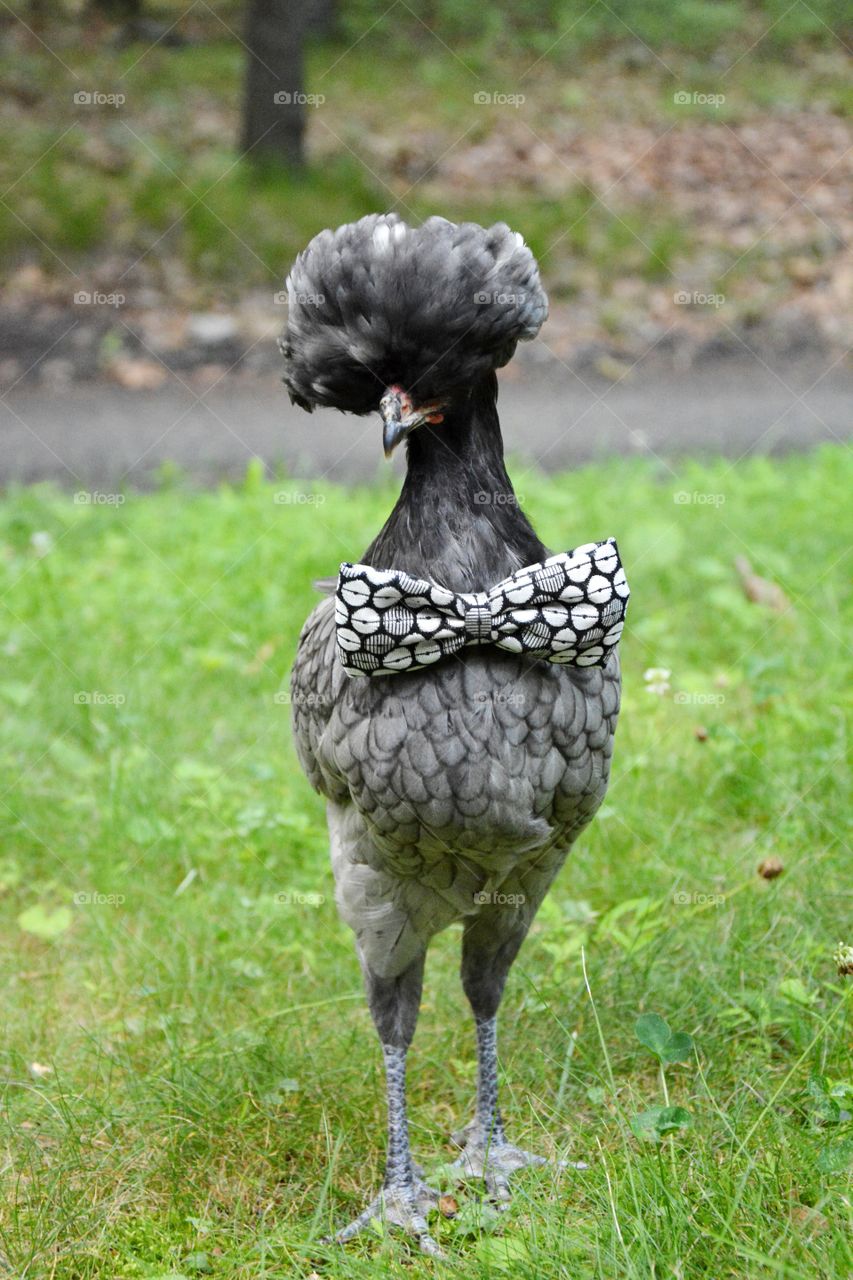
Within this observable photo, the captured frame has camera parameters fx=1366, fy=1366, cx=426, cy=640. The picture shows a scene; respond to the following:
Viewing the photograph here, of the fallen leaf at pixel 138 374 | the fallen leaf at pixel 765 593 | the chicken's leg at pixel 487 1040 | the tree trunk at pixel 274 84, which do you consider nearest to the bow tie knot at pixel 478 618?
the chicken's leg at pixel 487 1040

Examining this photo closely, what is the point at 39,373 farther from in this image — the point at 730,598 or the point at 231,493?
the point at 730,598

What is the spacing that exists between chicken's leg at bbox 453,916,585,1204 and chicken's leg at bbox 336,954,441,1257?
120mm

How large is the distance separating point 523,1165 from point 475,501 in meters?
1.48

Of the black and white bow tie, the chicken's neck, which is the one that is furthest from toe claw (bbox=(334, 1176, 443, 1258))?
the chicken's neck

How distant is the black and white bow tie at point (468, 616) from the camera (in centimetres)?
251

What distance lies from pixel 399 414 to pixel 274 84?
8805 mm

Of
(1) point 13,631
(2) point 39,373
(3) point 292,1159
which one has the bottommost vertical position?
(3) point 292,1159

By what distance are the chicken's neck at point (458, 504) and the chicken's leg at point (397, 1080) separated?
0.93 meters

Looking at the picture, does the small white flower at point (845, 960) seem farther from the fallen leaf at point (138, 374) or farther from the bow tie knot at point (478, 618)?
the fallen leaf at point (138, 374)

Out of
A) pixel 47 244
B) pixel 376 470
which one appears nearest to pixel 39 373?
pixel 47 244

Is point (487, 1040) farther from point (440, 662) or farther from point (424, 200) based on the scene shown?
point (424, 200)

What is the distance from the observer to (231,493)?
7.06 m

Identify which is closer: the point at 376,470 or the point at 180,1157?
the point at 180,1157

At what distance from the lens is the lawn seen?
106 inches
